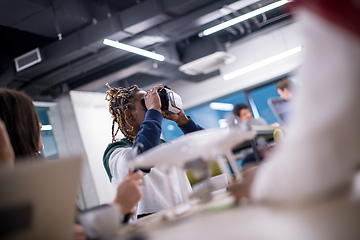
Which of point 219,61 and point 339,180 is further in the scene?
point 219,61

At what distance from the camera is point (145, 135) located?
1.49 metres

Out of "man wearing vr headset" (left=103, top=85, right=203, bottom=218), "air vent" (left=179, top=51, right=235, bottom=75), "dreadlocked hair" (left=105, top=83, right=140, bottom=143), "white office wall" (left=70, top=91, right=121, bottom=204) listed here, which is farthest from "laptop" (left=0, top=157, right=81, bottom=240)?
"air vent" (left=179, top=51, right=235, bottom=75)

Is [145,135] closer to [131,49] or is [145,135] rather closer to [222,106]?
[131,49]

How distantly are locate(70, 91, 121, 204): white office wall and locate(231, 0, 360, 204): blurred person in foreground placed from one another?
5.70 meters

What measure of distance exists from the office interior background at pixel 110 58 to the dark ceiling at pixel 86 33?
1 centimetres

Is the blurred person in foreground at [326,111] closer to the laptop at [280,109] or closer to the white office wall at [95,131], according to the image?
the laptop at [280,109]

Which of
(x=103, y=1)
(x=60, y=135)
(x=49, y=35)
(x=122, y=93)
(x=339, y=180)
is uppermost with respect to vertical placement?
(x=103, y=1)

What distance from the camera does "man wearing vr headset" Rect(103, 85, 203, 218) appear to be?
1529 mm

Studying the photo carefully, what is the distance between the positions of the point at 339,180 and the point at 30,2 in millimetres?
4419

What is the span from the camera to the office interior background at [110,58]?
4.68 metres

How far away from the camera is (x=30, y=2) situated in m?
4.06

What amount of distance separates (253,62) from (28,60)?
16.8 ft

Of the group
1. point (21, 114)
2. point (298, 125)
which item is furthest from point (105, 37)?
point (298, 125)

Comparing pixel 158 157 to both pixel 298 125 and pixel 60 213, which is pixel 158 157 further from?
pixel 298 125
